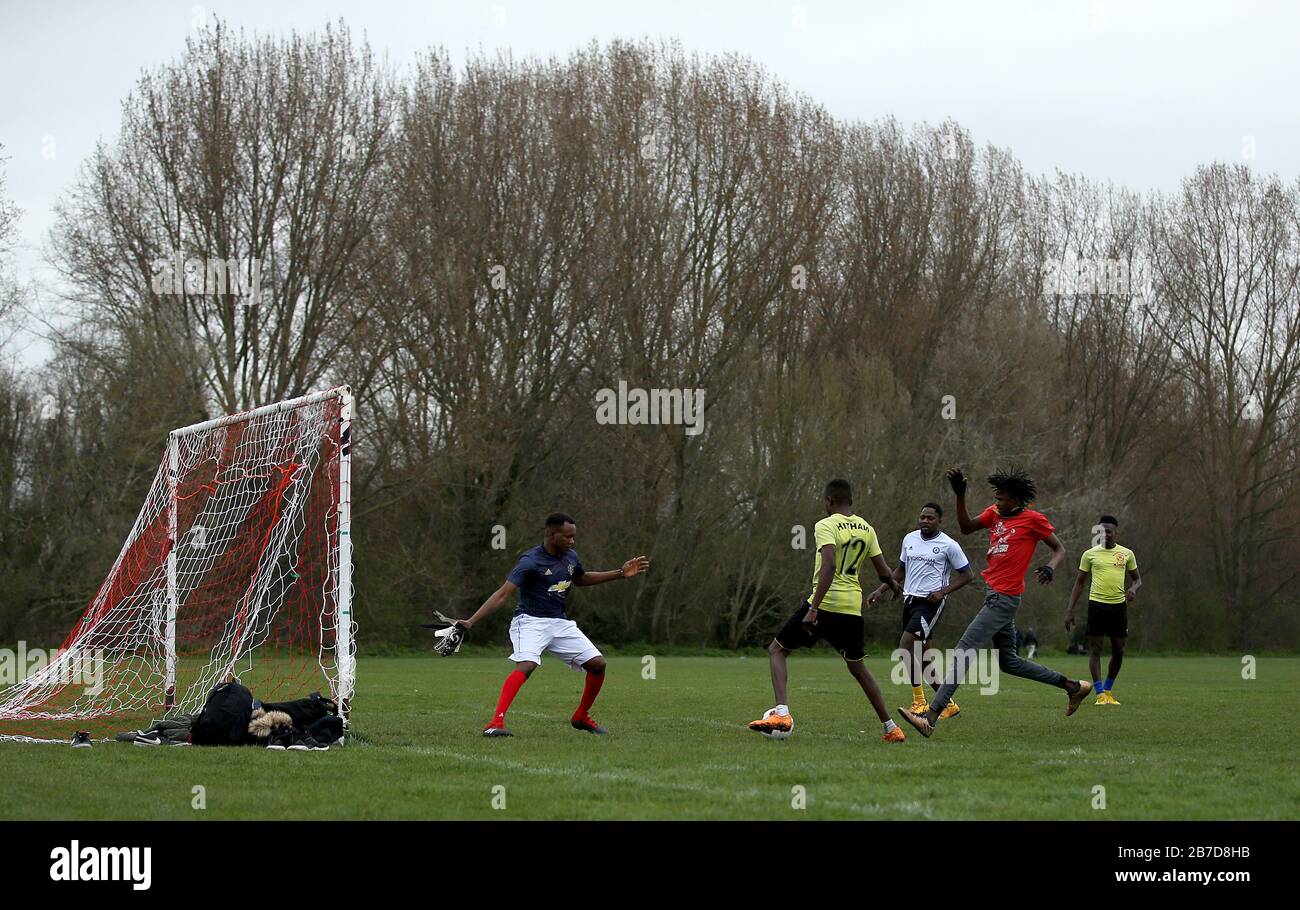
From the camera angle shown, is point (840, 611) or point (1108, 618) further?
point (1108, 618)

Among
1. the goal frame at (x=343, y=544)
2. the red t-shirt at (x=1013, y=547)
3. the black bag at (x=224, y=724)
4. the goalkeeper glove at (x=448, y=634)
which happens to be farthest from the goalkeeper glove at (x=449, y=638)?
the red t-shirt at (x=1013, y=547)

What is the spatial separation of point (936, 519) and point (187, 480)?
8.77 m

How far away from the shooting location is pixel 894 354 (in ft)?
171

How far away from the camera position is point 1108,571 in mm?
18438

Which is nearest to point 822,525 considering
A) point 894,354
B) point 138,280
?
point 138,280

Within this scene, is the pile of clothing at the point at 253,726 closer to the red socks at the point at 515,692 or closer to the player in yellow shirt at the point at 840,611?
the red socks at the point at 515,692

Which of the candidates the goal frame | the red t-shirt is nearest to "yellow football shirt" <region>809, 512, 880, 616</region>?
the red t-shirt

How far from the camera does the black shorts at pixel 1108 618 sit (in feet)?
60.2

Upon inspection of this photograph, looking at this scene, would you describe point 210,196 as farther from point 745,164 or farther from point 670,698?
point 670,698

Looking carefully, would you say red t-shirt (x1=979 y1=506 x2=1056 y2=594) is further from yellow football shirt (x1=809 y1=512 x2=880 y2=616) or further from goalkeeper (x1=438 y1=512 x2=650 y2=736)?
goalkeeper (x1=438 y1=512 x2=650 y2=736)

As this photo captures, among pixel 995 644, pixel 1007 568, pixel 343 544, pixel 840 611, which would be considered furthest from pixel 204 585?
pixel 1007 568

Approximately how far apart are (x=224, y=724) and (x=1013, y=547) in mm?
7088

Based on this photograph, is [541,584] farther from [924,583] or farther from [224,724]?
[924,583]

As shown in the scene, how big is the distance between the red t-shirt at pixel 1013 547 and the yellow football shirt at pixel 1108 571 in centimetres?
562
